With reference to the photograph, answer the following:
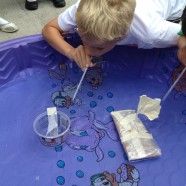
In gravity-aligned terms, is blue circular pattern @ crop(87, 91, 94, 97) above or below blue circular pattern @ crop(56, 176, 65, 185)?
above

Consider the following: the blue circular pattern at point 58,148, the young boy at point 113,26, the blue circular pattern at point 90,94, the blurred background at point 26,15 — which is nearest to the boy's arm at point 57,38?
the young boy at point 113,26

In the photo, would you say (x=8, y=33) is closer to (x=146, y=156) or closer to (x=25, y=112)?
(x=25, y=112)

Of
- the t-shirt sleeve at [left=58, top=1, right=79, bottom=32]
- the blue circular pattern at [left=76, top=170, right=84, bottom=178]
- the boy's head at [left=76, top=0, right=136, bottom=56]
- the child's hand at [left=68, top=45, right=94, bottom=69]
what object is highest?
the boy's head at [left=76, top=0, right=136, bottom=56]

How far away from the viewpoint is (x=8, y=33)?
1.43m

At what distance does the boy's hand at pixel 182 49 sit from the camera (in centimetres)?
98

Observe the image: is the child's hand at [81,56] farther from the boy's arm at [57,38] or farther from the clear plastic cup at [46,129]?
the clear plastic cup at [46,129]

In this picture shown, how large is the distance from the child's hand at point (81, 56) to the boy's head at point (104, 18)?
140 millimetres

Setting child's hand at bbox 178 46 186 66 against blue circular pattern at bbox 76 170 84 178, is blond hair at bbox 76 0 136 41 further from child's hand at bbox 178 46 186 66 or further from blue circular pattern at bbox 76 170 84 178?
blue circular pattern at bbox 76 170 84 178

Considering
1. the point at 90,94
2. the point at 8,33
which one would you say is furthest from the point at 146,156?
the point at 8,33

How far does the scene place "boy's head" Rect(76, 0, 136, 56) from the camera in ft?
2.74

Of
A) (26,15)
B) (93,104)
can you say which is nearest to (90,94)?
(93,104)

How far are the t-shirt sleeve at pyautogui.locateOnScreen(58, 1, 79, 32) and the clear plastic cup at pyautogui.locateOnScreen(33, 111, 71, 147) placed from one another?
0.78ft

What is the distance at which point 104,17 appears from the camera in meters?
0.84

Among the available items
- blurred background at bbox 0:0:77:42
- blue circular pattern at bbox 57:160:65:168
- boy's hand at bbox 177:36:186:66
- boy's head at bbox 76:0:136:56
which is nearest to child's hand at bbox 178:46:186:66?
boy's hand at bbox 177:36:186:66
